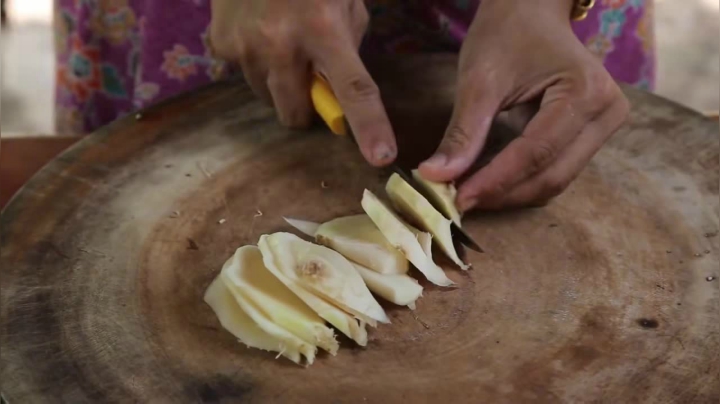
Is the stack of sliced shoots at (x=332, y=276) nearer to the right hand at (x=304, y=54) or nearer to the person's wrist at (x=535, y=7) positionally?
the right hand at (x=304, y=54)

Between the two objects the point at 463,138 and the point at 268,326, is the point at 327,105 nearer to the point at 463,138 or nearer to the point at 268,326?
the point at 463,138

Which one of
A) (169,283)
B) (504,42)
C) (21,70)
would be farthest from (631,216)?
(21,70)

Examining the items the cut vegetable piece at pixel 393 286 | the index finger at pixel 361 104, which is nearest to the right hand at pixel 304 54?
the index finger at pixel 361 104

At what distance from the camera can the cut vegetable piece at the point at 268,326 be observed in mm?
644

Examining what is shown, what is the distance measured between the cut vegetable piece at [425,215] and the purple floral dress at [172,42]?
30 cm

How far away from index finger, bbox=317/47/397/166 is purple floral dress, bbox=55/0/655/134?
7.1 inches

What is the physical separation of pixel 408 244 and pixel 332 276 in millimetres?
76

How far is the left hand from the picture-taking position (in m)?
0.76

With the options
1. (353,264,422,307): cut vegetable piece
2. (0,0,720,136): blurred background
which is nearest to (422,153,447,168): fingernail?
(353,264,422,307): cut vegetable piece

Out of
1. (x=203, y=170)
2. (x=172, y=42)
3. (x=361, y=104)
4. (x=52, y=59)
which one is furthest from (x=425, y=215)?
(x=52, y=59)

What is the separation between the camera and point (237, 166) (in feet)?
2.79

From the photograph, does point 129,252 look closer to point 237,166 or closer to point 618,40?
point 237,166

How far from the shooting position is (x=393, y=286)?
697 millimetres

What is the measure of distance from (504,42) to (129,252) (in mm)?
386
